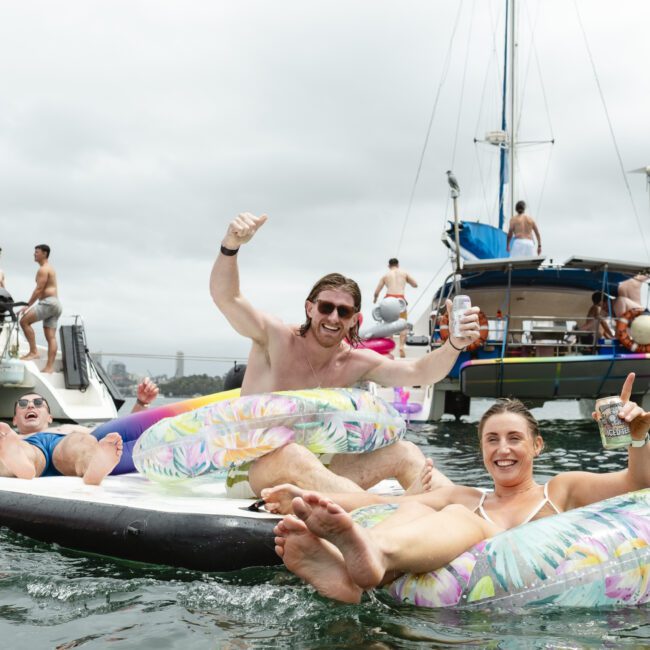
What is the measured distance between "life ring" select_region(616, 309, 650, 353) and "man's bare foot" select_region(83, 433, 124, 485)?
10732 millimetres

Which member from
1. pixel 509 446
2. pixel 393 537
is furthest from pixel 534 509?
pixel 393 537

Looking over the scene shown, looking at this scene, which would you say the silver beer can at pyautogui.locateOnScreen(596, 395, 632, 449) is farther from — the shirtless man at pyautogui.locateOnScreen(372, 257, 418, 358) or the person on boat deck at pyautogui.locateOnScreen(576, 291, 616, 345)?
the shirtless man at pyautogui.locateOnScreen(372, 257, 418, 358)

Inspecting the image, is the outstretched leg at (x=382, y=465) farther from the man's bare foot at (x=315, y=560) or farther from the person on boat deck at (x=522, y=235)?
the person on boat deck at (x=522, y=235)

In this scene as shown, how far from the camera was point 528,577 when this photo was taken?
2865 mm

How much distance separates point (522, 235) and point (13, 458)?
40.7 feet

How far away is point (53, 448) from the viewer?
5184 millimetres

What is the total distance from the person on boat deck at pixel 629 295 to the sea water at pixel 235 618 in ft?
37.5

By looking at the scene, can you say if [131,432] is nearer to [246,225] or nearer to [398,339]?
[246,225]

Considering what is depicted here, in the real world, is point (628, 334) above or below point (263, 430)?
above

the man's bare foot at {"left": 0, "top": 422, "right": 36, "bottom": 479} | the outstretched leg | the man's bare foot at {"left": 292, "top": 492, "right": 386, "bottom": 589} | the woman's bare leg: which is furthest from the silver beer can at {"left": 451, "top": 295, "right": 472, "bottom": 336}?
the man's bare foot at {"left": 0, "top": 422, "right": 36, "bottom": 479}

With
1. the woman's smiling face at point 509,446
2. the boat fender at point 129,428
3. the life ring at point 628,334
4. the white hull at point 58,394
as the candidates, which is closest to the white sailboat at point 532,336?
the life ring at point 628,334

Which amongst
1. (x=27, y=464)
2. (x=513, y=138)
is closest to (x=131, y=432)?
(x=27, y=464)

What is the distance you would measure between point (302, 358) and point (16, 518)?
1.74m

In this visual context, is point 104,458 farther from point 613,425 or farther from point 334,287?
point 613,425
